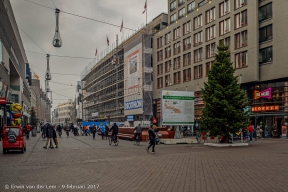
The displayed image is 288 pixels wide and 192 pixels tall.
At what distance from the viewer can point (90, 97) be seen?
104m

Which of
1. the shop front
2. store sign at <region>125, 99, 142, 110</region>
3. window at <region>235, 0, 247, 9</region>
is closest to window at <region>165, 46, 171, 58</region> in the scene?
store sign at <region>125, 99, 142, 110</region>

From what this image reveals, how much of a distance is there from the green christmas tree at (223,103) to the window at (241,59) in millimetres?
14753

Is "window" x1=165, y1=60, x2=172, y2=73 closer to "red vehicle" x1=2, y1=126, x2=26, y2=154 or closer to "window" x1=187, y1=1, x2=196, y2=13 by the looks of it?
"window" x1=187, y1=1, x2=196, y2=13

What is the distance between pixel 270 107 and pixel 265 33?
8.67 metres

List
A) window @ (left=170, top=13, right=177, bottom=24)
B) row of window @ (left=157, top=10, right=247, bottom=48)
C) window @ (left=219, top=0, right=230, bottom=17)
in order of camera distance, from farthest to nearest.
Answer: window @ (left=170, top=13, right=177, bottom=24)
window @ (left=219, top=0, right=230, bottom=17)
row of window @ (left=157, top=10, right=247, bottom=48)

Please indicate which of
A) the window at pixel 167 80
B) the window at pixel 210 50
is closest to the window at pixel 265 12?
the window at pixel 210 50

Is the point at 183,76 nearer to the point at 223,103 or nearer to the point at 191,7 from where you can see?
the point at 191,7

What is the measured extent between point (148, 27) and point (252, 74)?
35.4 meters

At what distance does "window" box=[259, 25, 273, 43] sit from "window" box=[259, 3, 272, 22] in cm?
115

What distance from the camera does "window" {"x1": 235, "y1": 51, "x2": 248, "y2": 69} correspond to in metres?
40.2

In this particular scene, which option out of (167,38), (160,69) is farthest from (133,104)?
(167,38)

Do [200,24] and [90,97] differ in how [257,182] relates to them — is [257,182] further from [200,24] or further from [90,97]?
[90,97]

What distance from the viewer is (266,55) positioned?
38.1 meters

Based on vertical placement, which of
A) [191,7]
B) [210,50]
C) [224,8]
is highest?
[191,7]
